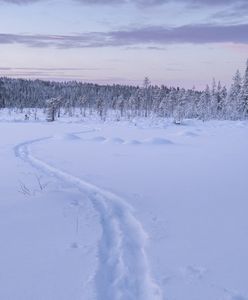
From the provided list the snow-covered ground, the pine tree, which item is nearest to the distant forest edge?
the pine tree

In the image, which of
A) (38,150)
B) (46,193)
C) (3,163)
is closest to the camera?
(46,193)

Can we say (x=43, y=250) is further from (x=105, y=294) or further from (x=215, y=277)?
(x=215, y=277)

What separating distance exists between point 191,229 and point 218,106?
2932 inches

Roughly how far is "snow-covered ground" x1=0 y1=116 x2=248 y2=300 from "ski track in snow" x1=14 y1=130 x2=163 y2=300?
0.04ft

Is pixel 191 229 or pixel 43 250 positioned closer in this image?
pixel 43 250

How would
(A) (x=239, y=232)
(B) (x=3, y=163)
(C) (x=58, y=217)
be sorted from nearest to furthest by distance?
(A) (x=239, y=232) < (C) (x=58, y=217) < (B) (x=3, y=163)

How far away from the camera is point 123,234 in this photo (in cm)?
683

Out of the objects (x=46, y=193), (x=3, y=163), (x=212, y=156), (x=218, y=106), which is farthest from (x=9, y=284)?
(x=218, y=106)

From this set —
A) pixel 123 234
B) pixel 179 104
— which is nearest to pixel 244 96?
pixel 179 104

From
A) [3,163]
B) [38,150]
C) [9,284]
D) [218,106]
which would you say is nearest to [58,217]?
[9,284]

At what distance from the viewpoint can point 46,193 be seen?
9.68 metres

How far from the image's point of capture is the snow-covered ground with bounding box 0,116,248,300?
4906mm

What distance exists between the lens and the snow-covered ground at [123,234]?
4.91 metres

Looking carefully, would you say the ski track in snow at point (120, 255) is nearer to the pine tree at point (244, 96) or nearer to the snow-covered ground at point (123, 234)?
the snow-covered ground at point (123, 234)
